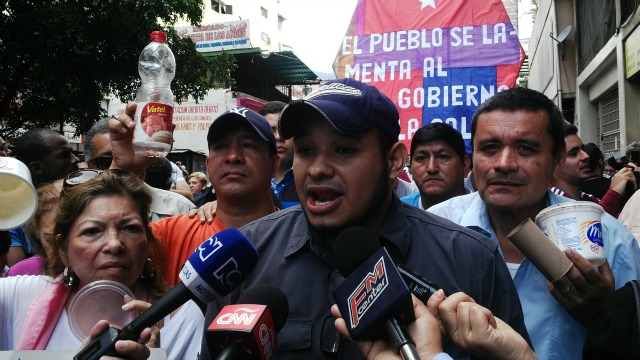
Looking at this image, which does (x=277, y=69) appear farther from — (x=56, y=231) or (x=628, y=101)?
(x=56, y=231)

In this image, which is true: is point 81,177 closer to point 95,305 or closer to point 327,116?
point 95,305

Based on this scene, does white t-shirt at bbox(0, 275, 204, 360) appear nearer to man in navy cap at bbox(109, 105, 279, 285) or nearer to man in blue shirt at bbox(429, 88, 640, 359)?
man in navy cap at bbox(109, 105, 279, 285)

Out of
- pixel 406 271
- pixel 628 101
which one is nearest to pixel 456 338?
pixel 406 271

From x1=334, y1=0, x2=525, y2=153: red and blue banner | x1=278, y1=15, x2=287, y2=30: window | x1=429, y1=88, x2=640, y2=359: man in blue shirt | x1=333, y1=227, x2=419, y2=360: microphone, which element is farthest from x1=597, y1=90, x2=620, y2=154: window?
x1=278, y1=15, x2=287, y2=30: window

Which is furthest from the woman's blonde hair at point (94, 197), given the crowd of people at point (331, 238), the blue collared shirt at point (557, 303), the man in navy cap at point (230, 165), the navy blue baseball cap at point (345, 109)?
the blue collared shirt at point (557, 303)

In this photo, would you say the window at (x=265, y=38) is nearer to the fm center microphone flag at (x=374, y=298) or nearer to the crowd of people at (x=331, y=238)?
the crowd of people at (x=331, y=238)

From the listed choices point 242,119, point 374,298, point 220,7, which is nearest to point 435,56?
point 242,119

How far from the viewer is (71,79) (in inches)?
572

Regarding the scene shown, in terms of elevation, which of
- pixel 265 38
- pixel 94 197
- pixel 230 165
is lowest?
pixel 94 197

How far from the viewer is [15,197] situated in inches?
78.6

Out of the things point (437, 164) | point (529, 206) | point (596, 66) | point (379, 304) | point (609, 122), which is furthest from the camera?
point (609, 122)

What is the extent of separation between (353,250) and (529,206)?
59.6 inches

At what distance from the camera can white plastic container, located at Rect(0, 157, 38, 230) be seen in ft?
6.39

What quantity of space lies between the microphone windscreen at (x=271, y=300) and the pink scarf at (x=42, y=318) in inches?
41.2
